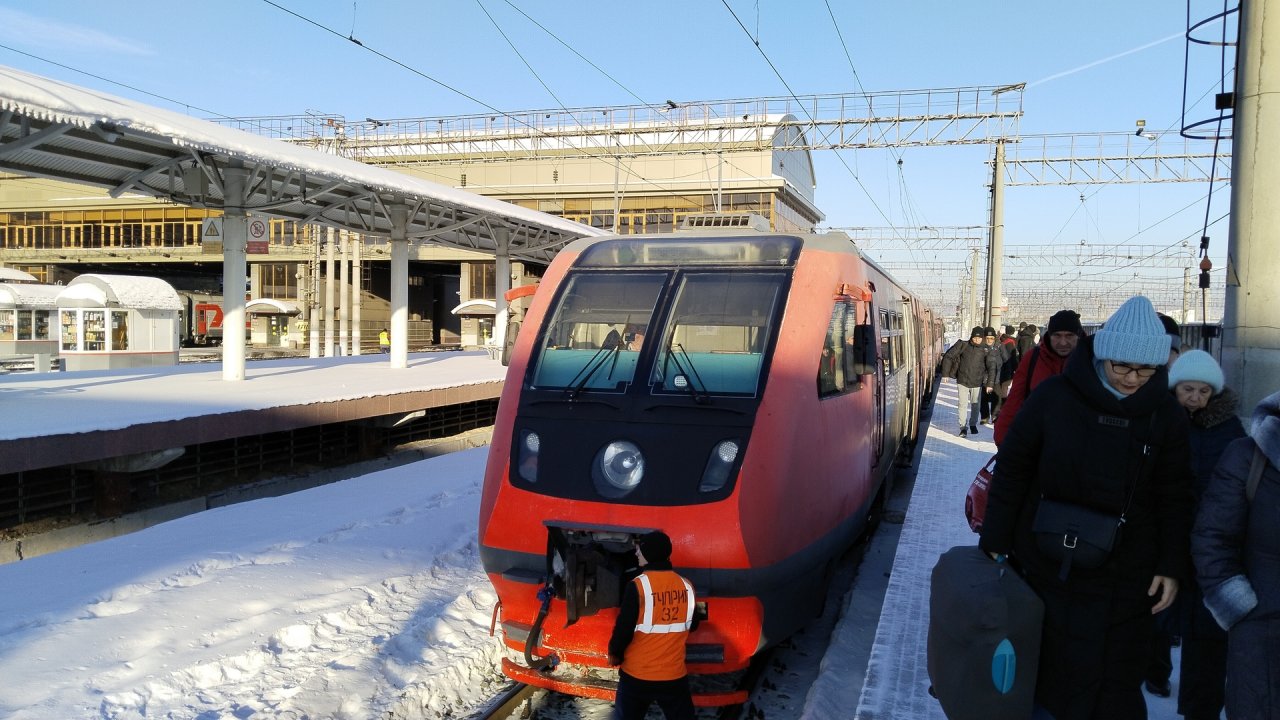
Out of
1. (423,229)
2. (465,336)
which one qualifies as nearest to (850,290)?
(423,229)

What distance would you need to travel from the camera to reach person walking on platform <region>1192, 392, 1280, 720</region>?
281cm

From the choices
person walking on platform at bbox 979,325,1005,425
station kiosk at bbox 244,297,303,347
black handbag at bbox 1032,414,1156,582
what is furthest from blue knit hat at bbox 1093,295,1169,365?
station kiosk at bbox 244,297,303,347

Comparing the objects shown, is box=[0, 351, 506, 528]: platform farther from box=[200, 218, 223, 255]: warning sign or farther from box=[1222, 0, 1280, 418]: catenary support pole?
box=[1222, 0, 1280, 418]: catenary support pole

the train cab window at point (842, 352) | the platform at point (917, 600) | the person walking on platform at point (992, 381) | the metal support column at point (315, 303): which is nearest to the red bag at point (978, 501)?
the platform at point (917, 600)

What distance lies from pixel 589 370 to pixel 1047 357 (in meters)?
3.38

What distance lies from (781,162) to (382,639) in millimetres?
40894

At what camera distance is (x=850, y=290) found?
250 inches

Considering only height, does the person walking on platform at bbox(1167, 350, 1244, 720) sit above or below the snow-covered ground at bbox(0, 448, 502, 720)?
above

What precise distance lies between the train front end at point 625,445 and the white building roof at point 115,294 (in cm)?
2299

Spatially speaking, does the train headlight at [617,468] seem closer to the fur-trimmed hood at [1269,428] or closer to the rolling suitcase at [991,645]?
the rolling suitcase at [991,645]

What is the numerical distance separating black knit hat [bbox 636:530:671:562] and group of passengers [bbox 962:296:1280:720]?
1435 millimetres

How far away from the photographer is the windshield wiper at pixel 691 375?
17.6ft

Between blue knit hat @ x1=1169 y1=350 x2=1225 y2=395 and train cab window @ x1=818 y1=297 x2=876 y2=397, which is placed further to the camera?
train cab window @ x1=818 y1=297 x2=876 y2=397

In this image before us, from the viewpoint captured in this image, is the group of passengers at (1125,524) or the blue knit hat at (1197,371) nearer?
the group of passengers at (1125,524)
